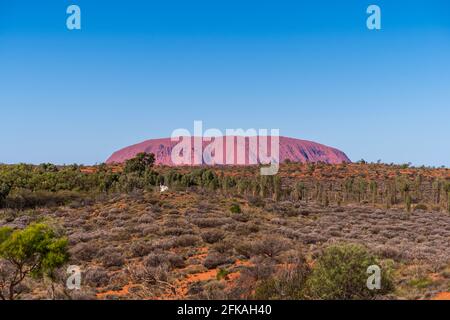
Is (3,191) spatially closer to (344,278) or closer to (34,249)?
(34,249)

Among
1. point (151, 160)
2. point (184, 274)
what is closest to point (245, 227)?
point (184, 274)

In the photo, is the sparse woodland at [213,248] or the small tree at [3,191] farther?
the small tree at [3,191]

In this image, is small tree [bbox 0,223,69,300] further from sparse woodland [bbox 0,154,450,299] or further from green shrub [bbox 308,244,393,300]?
green shrub [bbox 308,244,393,300]

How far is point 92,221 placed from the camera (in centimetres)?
2686

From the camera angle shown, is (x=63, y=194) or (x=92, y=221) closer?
(x=92, y=221)

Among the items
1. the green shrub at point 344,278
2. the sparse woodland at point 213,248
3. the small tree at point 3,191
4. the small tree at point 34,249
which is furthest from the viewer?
the small tree at point 3,191

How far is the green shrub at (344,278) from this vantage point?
32.6ft

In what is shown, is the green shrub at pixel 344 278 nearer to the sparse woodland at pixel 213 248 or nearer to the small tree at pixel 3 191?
the sparse woodland at pixel 213 248

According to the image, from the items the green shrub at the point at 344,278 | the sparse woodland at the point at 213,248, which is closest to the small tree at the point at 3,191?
the sparse woodland at the point at 213,248

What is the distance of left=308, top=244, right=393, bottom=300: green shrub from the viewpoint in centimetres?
995
